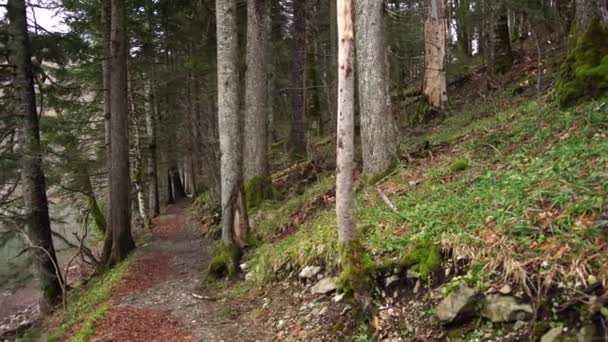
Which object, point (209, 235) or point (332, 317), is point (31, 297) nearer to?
point (209, 235)

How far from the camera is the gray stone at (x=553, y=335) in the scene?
2982 mm

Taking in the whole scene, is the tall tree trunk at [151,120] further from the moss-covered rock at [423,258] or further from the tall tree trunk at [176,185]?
the moss-covered rock at [423,258]

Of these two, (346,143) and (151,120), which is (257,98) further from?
(151,120)

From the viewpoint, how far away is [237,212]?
26.9 ft

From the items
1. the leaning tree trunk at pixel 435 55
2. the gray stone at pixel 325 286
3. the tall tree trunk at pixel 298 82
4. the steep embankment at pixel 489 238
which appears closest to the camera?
the steep embankment at pixel 489 238

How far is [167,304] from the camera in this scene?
7070mm

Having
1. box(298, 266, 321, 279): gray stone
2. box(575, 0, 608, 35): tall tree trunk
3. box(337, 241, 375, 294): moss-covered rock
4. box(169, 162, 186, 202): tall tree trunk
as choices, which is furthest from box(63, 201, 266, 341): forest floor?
box(169, 162, 186, 202): tall tree trunk

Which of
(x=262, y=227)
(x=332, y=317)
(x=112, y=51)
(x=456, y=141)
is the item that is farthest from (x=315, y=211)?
(x=112, y=51)

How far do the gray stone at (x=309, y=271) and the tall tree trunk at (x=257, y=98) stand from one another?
5.04 m

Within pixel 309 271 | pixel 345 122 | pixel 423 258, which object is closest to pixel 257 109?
pixel 309 271

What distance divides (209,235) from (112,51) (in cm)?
540

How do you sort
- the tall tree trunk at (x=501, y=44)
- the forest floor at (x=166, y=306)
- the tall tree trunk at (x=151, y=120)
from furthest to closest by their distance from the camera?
the tall tree trunk at (x=151, y=120) → the tall tree trunk at (x=501, y=44) → the forest floor at (x=166, y=306)

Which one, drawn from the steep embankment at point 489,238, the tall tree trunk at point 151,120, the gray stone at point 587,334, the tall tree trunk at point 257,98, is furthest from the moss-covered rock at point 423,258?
the tall tree trunk at point 151,120

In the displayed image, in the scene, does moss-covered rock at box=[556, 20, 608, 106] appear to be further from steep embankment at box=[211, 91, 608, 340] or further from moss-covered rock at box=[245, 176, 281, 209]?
moss-covered rock at box=[245, 176, 281, 209]
